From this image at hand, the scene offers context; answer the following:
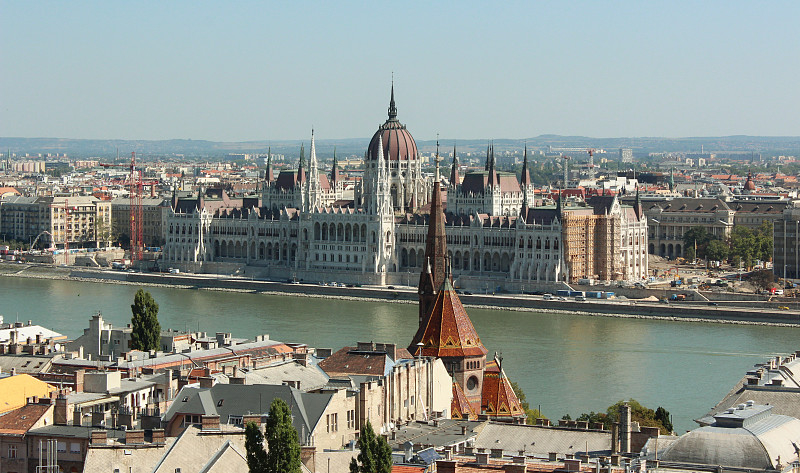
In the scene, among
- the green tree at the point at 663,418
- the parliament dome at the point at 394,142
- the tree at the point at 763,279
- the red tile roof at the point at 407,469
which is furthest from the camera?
the parliament dome at the point at 394,142

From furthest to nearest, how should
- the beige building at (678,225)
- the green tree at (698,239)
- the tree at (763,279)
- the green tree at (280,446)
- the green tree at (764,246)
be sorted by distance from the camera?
the beige building at (678,225) → the green tree at (698,239) → the green tree at (764,246) → the tree at (763,279) → the green tree at (280,446)

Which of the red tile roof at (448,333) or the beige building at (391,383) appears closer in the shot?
the beige building at (391,383)

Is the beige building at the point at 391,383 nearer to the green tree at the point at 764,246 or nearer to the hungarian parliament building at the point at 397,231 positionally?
the hungarian parliament building at the point at 397,231

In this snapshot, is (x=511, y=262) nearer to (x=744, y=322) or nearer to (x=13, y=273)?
(x=744, y=322)

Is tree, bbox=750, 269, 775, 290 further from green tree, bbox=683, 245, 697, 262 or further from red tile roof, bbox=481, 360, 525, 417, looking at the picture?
red tile roof, bbox=481, 360, 525, 417

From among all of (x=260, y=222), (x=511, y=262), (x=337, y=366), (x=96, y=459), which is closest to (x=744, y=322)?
(x=511, y=262)

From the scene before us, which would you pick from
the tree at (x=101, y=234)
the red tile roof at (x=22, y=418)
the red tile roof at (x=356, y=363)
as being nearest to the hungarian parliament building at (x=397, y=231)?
the tree at (x=101, y=234)

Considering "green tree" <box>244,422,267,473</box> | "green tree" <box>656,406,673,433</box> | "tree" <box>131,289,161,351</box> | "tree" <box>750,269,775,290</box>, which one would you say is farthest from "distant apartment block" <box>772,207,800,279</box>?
"green tree" <box>244,422,267,473</box>
